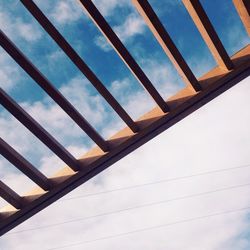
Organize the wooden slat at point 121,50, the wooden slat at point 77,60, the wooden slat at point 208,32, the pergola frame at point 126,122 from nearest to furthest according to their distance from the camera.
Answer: the wooden slat at point 77,60, the wooden slat at point 121,50, the wooden slat at point 208,32, the pergola frame at point 126,122

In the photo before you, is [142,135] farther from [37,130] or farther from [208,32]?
[208,32]

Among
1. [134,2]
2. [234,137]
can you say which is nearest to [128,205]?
[234,137]

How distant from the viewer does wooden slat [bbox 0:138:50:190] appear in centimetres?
368

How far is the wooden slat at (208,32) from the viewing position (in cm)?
358

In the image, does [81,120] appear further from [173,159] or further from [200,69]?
[173,159]

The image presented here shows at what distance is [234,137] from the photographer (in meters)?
6.79

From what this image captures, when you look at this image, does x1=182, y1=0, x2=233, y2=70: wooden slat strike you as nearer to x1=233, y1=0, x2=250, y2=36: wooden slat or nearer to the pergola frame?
the pergola frame

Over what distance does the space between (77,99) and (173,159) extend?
12.1 feet

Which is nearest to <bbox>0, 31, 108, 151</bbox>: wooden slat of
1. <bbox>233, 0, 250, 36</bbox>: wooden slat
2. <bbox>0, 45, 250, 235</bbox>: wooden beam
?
<bbox>0, 45, 250, 235</bbox>: wooden beam

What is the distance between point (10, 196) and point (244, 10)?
341 centimetres

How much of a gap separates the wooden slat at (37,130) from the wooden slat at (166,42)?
5.26 ft

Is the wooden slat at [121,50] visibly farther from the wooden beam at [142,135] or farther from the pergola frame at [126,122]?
the wooden beam at [142,135]

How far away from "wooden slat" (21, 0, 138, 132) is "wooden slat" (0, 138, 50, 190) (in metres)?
1.16

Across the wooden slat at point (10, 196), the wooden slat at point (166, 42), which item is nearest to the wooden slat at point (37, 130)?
the wooden slat at point (10, 196)
